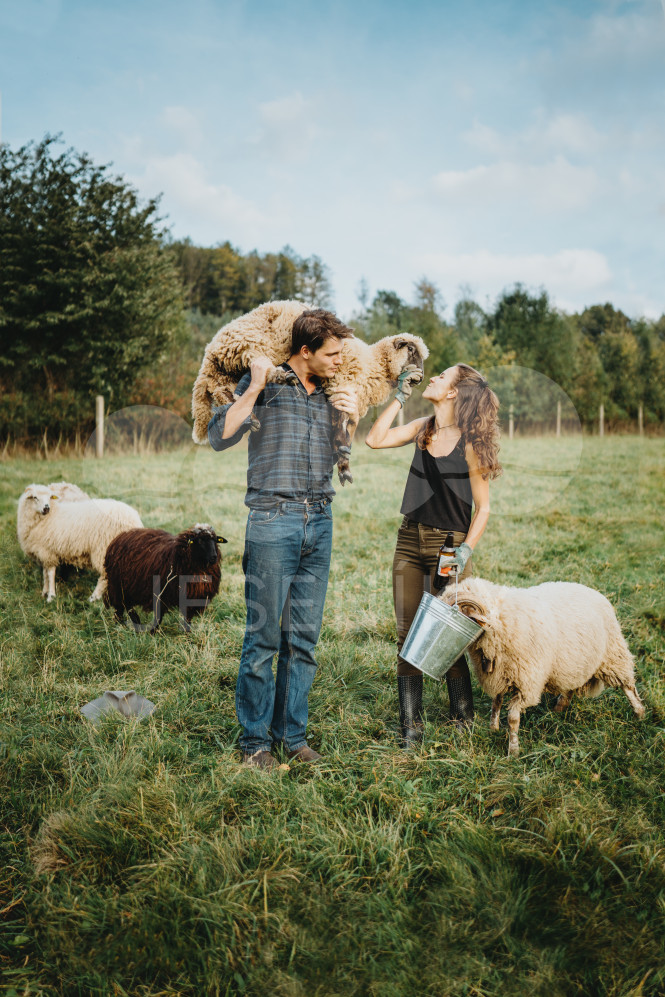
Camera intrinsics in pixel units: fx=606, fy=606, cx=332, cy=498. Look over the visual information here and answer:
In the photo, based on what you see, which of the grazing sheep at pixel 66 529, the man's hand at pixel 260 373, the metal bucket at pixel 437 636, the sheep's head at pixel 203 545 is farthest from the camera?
the grazing sheep at pixel 66 529

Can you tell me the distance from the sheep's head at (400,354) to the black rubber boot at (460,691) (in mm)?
1696

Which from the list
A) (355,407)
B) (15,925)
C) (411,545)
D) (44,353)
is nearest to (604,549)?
(411,545)

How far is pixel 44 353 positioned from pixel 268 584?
1551 cm

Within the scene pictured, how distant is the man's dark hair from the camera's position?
2.89 metres

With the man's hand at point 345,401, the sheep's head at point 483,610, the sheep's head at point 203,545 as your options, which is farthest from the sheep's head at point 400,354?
the sheep's head at point 203,545

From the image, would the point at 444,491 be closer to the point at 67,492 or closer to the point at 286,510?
the point at 286,510

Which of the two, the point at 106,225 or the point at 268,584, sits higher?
the point at 106,225

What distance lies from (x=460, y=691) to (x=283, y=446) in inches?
69.2

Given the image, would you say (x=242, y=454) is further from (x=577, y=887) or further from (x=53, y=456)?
(x=577, y=887)

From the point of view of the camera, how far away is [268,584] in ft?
9.76

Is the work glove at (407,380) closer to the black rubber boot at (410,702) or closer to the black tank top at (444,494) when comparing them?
the black tank top at (444,494)

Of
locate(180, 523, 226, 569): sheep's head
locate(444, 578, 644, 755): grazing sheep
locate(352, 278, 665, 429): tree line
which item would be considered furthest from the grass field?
locate(352, 278, 665, 429): tree line

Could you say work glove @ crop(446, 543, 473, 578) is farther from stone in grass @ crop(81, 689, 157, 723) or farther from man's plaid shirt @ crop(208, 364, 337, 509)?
stone in grass @ crop(81, 689, 157, 723)

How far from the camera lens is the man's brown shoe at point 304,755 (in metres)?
3.15
